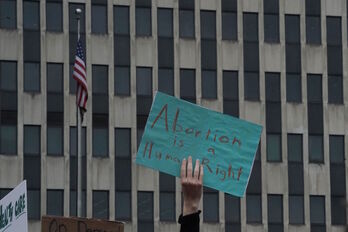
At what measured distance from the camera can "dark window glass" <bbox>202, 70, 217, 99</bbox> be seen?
57.4 meters

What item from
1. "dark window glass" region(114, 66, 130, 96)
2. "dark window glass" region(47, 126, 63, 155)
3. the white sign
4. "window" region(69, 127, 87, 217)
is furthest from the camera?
"dark window glass" region(114, 66, 130, 96)

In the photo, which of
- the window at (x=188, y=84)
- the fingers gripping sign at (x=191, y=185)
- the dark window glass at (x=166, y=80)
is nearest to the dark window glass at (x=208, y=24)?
the window at (x=188, y=84)

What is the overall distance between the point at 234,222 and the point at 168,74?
654cm

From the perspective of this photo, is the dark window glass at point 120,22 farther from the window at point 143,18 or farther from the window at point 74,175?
the window at point 74,175

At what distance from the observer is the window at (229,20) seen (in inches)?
2276

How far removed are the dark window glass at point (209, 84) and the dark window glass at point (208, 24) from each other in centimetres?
150

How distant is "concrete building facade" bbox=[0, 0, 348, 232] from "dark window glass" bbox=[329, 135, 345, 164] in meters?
0.07

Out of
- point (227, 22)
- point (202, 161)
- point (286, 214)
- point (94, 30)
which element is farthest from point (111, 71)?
point (202, 161)

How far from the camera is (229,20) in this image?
2283 inches

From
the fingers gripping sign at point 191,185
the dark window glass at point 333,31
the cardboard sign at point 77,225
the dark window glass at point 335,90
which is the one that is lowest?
the cardboard sign at point 77,225

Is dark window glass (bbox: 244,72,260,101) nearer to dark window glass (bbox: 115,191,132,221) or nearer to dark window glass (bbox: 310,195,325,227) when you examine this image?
dark window glass (bbox: 310,195,325,227)

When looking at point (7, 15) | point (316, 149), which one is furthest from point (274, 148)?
point (7, 15)

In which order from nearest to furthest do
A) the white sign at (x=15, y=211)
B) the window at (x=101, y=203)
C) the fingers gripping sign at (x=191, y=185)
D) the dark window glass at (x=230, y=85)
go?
the fingers gripping sign at (x=191, y=185) → the white sign at (x=15, y=211) → the window at (x=101, y=203) → the dark window glass at (x=230, y=85)

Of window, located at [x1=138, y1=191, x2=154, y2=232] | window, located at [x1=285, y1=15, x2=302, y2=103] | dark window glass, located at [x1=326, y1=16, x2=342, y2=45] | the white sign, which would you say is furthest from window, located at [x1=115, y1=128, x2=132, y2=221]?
the white sign
